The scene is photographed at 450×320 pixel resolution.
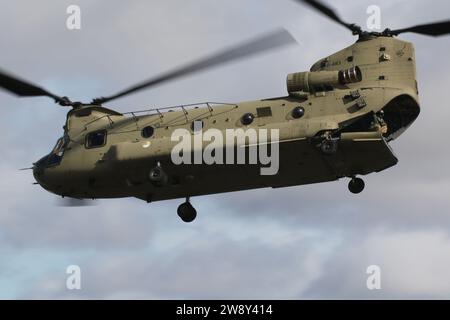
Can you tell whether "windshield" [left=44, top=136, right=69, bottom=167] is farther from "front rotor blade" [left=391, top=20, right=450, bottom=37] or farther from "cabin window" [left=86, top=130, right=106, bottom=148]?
"front rotor blade" [left=391, top=20, right=450, bottom=37]

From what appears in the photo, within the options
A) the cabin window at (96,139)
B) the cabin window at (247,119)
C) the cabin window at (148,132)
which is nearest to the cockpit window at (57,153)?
the cabin window at (96,139)

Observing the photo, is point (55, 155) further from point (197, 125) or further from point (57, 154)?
point (197, 125)

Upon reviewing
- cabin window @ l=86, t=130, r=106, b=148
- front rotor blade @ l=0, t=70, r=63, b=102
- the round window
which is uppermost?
front rotor blade @ l=0, t=70, r=63, b=102

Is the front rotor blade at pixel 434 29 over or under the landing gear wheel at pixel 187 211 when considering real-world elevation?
over

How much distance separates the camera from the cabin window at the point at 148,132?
38.3 metres

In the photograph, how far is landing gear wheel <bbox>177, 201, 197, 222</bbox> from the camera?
1585 inches

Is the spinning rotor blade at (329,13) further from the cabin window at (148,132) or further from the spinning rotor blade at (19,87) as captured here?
the spinning rotor blade at (19,87)

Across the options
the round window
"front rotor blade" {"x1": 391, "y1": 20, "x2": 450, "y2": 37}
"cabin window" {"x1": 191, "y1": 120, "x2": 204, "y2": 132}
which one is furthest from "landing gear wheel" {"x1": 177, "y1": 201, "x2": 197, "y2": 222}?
"front rotor blade" {"x1": 391, "y1": 20, "x2": 450, "y2": 37}

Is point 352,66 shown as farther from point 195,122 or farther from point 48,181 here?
point 48,181

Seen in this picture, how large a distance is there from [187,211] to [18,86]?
833 centimetres

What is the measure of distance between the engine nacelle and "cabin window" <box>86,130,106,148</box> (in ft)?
26.3

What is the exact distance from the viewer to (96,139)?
130 feet
